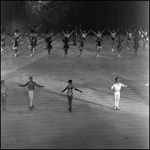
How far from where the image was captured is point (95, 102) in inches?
566

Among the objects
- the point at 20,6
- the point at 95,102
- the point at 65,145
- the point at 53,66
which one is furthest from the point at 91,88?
the point at 20,6

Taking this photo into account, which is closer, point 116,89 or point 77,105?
point 116,89

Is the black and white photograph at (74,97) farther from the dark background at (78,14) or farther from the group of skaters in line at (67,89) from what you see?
the dark background at (78,14)

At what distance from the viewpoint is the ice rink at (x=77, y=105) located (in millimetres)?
10719

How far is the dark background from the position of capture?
34.7 metres

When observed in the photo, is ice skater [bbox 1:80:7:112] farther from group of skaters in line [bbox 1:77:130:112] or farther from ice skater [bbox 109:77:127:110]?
ice skater [bbox 109:77:127:110]

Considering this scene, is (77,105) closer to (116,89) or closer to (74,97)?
(74,97)

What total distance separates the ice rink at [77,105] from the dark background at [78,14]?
41.4 feet

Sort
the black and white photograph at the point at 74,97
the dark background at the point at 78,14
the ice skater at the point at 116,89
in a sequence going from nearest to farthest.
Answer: the black and white photograph at the point at 74,97
the ice skater at the point at 116,89
the dark background at the point at 78,14

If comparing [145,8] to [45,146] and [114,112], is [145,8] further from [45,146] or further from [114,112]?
[45,146]

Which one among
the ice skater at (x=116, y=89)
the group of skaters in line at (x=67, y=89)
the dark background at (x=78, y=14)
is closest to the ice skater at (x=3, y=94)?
the group of skaters in line at (x=67, y=89)

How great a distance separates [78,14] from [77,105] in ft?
76.2

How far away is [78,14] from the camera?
35531mm

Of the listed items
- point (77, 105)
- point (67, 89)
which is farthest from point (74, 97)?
point (67, 89)
